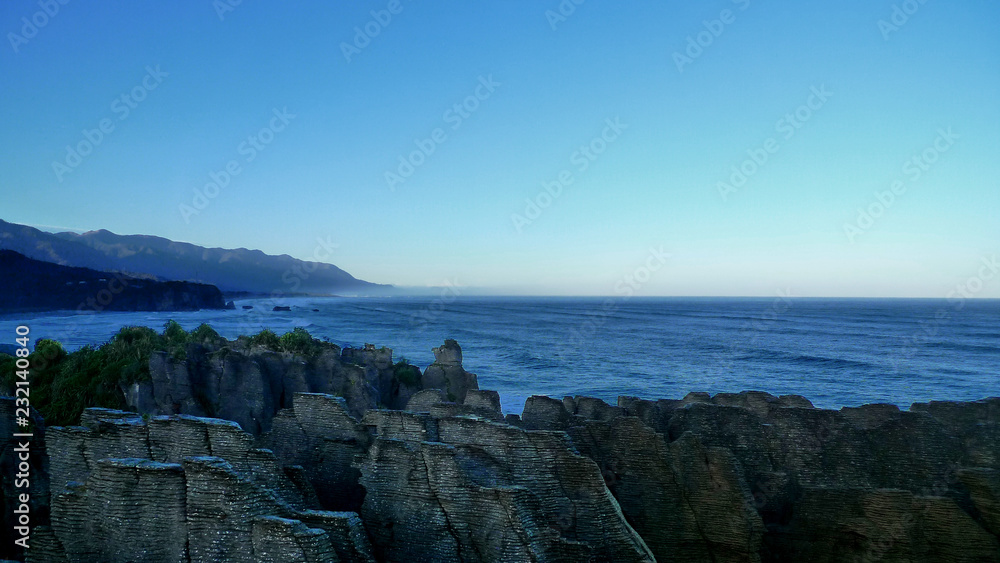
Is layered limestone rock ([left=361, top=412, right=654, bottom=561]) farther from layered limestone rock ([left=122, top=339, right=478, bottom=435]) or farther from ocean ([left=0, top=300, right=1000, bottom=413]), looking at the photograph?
ocean ([left=0, top=300, right=1000, bottom=413])

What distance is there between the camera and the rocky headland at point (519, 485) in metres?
6.84

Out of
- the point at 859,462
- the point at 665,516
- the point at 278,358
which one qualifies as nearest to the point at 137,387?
the point at 278,358

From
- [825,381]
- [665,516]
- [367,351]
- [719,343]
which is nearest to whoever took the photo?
[665,516]

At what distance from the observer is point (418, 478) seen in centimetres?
830

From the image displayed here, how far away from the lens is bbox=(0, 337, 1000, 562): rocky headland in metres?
6.84

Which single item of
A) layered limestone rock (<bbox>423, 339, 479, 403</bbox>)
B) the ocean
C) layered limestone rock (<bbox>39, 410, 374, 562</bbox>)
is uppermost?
layered limestone rock (<bbox>39, 410, 374, 562</bbox>)

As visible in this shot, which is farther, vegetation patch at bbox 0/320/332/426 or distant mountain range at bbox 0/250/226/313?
distant mountain range at bbox 0/250/226/313

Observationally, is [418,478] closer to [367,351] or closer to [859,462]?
[859,462]

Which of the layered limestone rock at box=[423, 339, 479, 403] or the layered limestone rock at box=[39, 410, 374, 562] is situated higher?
the layered limestone rock at box=[39, 410, 374, 562]

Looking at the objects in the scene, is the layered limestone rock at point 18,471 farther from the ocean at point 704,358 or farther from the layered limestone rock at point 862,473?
the ocean at point 704,358

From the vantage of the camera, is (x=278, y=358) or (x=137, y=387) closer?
(x=137, y=387)

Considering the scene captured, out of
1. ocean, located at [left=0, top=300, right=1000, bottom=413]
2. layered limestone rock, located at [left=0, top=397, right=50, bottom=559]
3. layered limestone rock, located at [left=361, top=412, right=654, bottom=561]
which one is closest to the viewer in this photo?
layered limestone rock, located at [left=361, top=412, right=654, bottom=561]

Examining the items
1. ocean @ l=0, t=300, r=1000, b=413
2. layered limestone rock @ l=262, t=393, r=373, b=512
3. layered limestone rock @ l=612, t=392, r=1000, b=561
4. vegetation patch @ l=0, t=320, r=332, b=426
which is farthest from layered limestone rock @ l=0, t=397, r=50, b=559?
ocean @ l=0, t=300, r=1000, b=413

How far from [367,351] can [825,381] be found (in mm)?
42884
